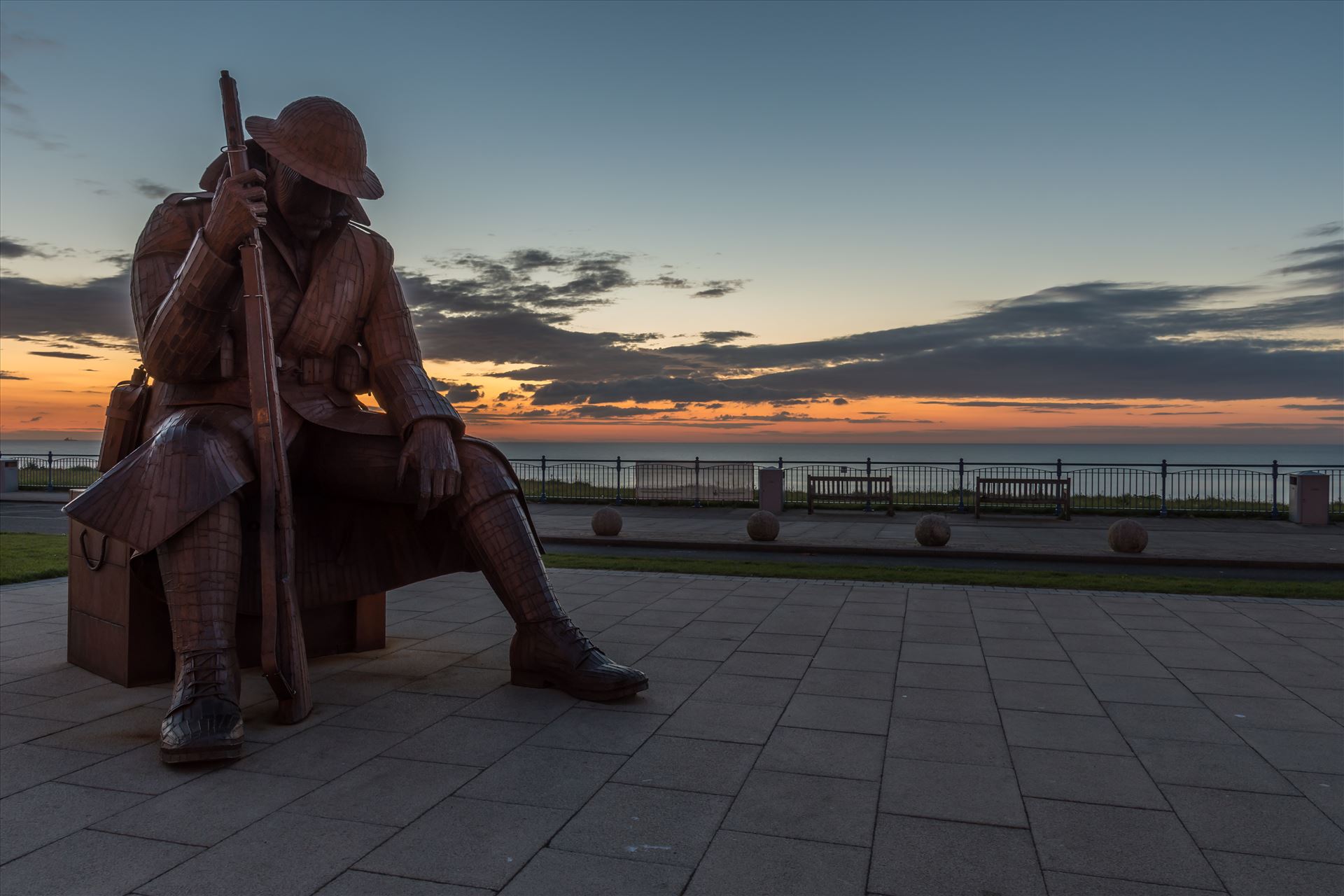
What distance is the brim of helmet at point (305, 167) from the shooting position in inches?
176

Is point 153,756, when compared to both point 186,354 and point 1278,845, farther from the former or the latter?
point 1278,845

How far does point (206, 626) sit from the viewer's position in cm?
409

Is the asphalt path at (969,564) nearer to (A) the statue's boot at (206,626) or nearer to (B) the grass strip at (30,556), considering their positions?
(B) the grass strip at (30,556)

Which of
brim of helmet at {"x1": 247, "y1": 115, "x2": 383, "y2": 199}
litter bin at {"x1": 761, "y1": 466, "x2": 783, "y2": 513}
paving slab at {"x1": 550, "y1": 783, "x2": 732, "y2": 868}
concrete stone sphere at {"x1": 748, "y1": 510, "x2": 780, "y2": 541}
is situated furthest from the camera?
litter bin at {"x1": 761, "y1": 466, "x2": 783, "y2": 513}

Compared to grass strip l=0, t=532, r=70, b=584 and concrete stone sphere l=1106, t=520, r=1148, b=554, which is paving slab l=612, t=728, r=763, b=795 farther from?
concrete stone sphere l=1106, t=520, r=1148, b=554

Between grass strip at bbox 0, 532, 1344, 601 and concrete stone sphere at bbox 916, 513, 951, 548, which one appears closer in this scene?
grass strip at bbox 0, 532, 1344, 601

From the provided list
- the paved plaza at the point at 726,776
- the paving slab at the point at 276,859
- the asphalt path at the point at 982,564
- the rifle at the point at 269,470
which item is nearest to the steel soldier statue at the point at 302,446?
the rifle at the point at 269,470

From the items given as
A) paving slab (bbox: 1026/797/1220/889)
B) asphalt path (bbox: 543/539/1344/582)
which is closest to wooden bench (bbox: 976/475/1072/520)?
asphalt path (bbox: 543/539/1344/582)

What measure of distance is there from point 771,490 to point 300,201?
632 inches

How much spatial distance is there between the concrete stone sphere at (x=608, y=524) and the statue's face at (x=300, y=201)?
986 cm

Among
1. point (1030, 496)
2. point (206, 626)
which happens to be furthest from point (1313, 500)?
point (206, 626)

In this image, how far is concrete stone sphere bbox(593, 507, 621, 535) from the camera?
47.9ft

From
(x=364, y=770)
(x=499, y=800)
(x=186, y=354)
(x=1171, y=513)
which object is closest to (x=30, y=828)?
(x=364, y=770)

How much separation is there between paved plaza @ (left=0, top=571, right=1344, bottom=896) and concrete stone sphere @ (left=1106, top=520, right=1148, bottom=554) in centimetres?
623
